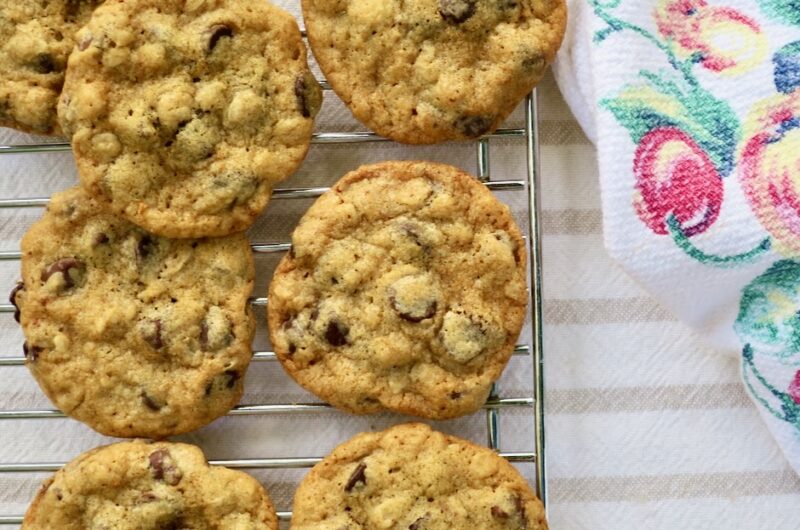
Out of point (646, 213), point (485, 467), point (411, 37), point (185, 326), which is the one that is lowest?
point (485, 467)

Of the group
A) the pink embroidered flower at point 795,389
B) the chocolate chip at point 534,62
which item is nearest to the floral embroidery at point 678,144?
the chocolate chip at point 534,62

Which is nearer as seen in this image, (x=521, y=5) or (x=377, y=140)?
(x=521, y=5)

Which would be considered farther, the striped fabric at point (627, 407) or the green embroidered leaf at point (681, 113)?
the striped fabric at point (627, 407)

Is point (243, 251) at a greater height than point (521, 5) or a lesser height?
lesser

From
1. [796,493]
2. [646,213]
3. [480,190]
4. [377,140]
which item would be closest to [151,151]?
[377,140]

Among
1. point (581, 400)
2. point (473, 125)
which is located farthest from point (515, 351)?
point (473, 125)

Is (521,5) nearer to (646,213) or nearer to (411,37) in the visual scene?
(411,37)

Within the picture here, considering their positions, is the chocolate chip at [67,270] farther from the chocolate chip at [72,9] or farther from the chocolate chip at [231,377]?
the chocolate chip at [72,9]
